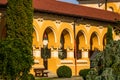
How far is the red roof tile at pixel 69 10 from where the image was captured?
38956 millimetres

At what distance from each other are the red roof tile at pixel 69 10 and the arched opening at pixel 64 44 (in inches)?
80.4

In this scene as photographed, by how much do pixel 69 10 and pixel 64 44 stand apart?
3.13 metres

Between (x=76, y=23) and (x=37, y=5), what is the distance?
19.5 feet

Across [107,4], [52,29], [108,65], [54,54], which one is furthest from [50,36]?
[108,65]

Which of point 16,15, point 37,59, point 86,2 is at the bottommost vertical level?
point 37,59

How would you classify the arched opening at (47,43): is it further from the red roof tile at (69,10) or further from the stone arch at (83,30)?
the stone arch at (83,30)

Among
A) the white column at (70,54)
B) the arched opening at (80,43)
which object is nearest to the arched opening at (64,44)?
the white column at (70,54)

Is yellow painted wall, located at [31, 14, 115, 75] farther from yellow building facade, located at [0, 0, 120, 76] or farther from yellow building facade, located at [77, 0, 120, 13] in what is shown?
yellow building facade, located at [77, 0, 120, 13]

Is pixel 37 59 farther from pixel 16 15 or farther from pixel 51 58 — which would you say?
pixel 16 15

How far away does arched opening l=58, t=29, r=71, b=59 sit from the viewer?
4232 cm

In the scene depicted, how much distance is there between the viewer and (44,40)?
4059cm

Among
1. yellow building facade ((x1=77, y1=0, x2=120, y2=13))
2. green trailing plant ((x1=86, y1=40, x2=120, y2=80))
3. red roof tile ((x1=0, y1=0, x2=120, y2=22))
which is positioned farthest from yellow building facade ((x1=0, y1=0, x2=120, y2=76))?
green trailing plant ((x1=86, y1=40, x2=120, y2=80))

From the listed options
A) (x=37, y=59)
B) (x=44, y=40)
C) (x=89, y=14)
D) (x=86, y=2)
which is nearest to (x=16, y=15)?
(x=37, y=59)

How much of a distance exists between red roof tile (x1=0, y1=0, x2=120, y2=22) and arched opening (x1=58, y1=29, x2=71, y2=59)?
2.04 meters
